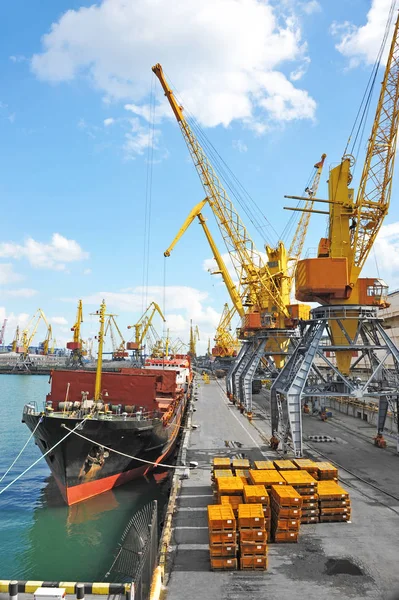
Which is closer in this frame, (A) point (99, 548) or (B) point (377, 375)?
(A) point (99, 548)

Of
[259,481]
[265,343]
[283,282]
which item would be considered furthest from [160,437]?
[283,282]

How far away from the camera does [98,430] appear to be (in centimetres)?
2123

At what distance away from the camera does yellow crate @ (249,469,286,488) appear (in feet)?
47.3

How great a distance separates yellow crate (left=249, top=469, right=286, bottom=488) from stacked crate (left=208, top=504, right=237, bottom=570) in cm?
358

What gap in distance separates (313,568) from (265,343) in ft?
132

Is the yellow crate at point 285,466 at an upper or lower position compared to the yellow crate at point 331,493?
upper

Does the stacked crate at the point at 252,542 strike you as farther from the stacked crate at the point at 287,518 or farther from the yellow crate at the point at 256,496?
the stacked crate at the point at 287,518

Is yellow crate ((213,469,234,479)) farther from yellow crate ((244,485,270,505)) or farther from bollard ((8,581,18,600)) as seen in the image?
bollard ((8,581,18,600))

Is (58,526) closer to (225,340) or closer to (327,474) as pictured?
(327,474)

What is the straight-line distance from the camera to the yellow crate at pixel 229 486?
44.2ft

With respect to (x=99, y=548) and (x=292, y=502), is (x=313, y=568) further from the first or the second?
(x=99, y=548)

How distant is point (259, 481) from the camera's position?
570 inches

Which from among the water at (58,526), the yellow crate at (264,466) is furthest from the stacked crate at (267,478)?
the water at (58,526)

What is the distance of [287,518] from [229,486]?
2150 mm
